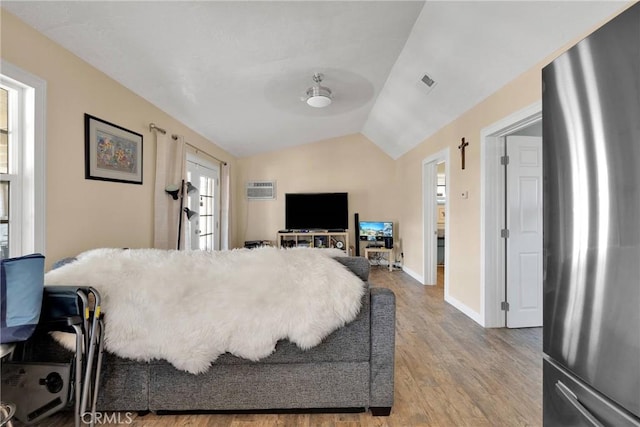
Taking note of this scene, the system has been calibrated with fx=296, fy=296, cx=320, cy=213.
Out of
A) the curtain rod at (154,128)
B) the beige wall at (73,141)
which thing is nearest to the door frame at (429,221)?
the curtain rod at (154,128)

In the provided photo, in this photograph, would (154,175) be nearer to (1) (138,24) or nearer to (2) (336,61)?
(1) (138,24)

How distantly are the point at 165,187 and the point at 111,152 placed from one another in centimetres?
78

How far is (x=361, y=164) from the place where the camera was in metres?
6.43

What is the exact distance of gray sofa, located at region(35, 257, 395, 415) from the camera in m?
1.63

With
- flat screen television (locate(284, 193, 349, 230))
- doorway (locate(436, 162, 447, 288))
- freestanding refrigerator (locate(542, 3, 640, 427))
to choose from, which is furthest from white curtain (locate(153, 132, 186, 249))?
doorway (locate(436, 162, 447, 288))

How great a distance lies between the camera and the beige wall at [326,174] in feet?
21.1

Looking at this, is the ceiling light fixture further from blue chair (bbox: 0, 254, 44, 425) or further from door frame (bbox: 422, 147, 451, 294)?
blue chair (bbox: 0, 254, 44, 425)

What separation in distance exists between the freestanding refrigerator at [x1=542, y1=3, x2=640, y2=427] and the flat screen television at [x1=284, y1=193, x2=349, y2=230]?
208 inches

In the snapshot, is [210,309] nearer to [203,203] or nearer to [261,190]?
[203,203]

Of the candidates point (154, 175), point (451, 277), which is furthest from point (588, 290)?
point (154, 175)

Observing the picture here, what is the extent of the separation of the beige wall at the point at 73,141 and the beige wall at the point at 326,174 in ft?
11.6

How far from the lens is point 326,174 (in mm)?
6426

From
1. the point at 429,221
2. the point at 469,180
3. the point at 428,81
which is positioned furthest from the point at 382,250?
the point at 428,81

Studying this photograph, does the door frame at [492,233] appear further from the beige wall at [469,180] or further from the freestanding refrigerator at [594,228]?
the freestanding refrigerator at [594,228]
